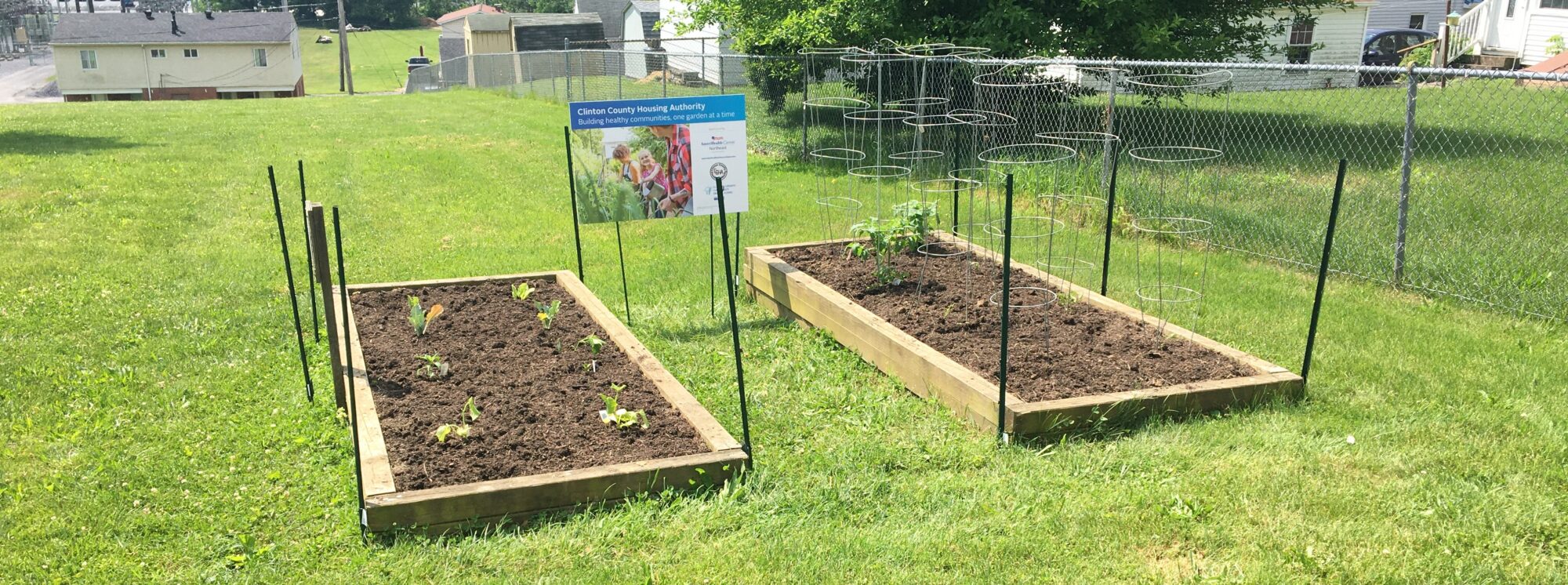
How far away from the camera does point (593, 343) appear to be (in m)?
5.61

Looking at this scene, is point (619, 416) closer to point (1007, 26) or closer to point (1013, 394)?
point (1013, 394)

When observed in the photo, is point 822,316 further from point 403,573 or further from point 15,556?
point 15,556

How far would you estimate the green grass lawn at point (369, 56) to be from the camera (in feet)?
226

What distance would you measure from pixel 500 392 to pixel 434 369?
50 cm

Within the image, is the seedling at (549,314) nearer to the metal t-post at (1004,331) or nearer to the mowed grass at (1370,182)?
the metal t-post at (1004,331)

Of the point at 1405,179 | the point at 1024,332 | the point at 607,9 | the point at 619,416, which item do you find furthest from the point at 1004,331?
the point at 607,9

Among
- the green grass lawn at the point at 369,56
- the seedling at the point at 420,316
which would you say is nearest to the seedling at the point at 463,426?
the seedling at the point at 420,316

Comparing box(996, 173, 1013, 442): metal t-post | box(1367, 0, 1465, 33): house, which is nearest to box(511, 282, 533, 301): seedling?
box(996, 173, 1013, 442): metal t-post

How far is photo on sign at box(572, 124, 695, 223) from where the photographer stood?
6570 mm

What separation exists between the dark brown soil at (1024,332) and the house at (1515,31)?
79.8 feet

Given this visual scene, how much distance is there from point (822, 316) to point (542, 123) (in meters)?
14.0

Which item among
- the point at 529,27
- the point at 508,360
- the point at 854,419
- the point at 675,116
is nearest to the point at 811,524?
the point at 854,419

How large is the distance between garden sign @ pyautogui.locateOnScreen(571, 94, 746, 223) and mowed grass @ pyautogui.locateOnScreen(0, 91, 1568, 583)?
0.81m

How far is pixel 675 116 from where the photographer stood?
21.6 ft
